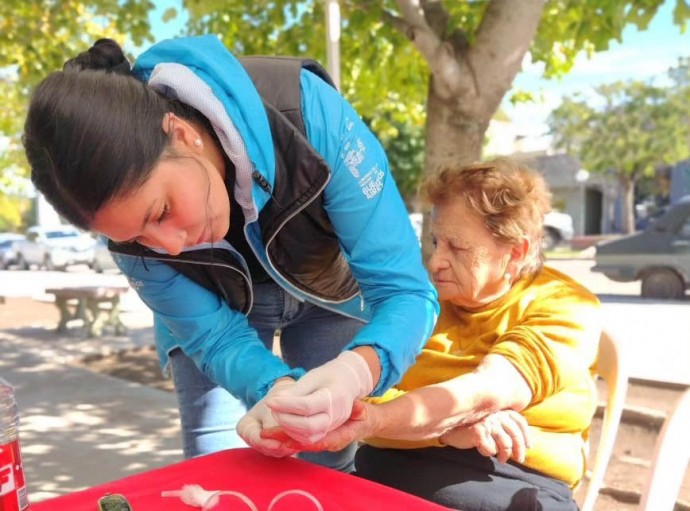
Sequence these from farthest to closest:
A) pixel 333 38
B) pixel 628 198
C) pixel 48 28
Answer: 1. pixel 628 198
2. pixel 48 28
3. pixel 333 38

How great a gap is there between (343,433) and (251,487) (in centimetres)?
20

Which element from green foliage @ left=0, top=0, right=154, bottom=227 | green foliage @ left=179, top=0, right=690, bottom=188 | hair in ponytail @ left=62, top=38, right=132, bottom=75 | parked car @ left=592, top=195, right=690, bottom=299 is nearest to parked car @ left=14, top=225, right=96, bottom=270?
green foliage @ left=0, top=0, right=154, bottom=227

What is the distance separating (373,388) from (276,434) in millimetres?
186

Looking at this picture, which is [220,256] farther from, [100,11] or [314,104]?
[100,11]

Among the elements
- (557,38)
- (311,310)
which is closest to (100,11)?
(557,38)

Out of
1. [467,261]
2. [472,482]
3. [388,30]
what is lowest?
[472,482]

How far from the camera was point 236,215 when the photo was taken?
1.48m

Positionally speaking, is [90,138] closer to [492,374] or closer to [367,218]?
[367,218]

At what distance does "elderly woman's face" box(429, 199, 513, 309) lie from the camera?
1652mm

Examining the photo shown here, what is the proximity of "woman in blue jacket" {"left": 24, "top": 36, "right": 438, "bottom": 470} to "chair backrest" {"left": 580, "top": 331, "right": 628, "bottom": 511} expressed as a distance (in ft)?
2.05

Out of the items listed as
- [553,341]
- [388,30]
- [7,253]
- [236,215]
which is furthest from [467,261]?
[7,253]

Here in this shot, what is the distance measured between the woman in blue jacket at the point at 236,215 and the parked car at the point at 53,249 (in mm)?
19564

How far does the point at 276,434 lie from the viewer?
4.20ft

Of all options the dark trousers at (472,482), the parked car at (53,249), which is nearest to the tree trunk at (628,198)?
the parked car at (53,249)
